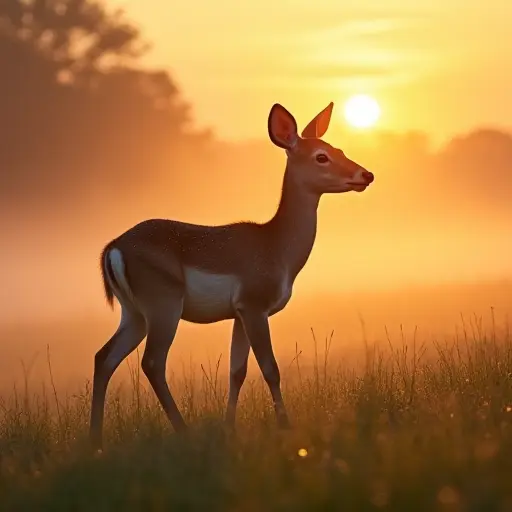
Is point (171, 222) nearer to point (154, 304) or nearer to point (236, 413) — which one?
point (154, 304)

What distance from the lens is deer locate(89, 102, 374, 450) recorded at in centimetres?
970

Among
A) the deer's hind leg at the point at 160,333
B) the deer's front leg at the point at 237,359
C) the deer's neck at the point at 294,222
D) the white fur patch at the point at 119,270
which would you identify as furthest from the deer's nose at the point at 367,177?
the white fur patch at the point at 119,270

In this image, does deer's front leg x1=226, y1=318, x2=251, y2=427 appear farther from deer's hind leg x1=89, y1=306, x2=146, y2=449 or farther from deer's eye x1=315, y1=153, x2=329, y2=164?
deer's eye x1=315, y1=153, x2=329, y2=164

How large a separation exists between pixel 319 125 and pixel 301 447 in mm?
4513

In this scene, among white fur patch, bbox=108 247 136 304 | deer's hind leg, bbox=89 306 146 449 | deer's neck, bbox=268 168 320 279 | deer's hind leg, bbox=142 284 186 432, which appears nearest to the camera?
deer's hind leg, bbox=142 284 186 432

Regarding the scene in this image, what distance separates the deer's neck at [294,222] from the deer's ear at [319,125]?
2.15 feet

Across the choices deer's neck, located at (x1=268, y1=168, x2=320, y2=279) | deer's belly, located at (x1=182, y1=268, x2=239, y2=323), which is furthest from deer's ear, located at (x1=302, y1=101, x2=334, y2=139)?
deer's belly, located at (x1=182, y1=268, x2=239, y2=323)

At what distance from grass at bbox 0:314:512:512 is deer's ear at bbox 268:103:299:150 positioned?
1.66 m

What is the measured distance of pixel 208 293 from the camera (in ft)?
32.3

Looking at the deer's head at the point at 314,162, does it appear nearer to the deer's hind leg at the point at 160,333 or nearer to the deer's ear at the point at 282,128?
the deer's ear at the point at 282,128

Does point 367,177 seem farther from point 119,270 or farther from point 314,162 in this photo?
point 119,270

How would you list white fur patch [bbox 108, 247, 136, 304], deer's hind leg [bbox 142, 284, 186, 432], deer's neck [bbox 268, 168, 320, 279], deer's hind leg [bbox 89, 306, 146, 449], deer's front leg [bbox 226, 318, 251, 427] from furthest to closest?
deer's neck [bbox 268, 168, 320, 279] < deer's front leg [bbox 226, 318, 251, 427] < deer's hind leg [bbox 89, 306, 146, 449] < white fur patch [bbox 108, 247, 136, 304] < deer's hind leg [bbox 142, 284, 186, 432]

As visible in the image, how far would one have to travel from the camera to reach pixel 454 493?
5801mm

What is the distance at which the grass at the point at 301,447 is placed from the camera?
6.11 meters
